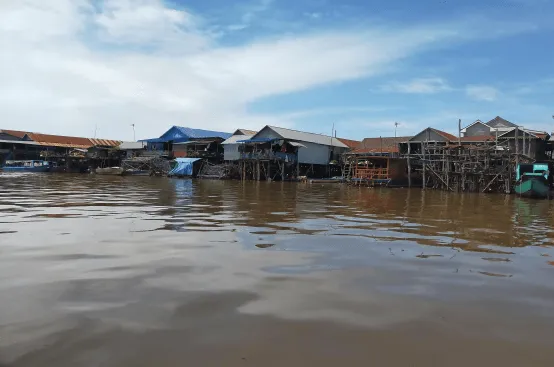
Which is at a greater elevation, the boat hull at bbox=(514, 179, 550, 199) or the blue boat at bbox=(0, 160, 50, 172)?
the blue boat at bbox=(0, 160, 50, 172)

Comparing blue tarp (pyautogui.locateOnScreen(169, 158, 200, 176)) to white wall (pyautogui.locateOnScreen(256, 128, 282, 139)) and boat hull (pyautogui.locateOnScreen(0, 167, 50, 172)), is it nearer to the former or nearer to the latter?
white wall (pyautogui.locateOnScreen(256, 128, 282, 139))

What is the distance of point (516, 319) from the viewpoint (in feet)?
13.0

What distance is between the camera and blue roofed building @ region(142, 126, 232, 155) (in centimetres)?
4716

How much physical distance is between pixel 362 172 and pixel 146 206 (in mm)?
21580

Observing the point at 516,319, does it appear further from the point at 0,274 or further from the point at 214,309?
the point at 0,274

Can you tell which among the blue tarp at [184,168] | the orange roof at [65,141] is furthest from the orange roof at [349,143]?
the orange roof at [65,141]

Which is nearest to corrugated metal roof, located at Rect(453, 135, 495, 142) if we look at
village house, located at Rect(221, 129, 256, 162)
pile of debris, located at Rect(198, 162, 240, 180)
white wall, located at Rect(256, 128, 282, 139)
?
white wall, located at Rect(256, 128, 282, 139)

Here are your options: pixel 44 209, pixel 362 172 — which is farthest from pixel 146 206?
pixel 362 172

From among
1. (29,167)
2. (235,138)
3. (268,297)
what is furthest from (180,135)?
(268,297)

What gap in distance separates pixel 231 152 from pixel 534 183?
1116 inches

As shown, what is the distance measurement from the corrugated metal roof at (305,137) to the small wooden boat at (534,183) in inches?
840

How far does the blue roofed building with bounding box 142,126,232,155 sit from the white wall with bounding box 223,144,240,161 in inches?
150

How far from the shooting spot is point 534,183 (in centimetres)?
2119

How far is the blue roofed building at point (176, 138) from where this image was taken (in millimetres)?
47156
